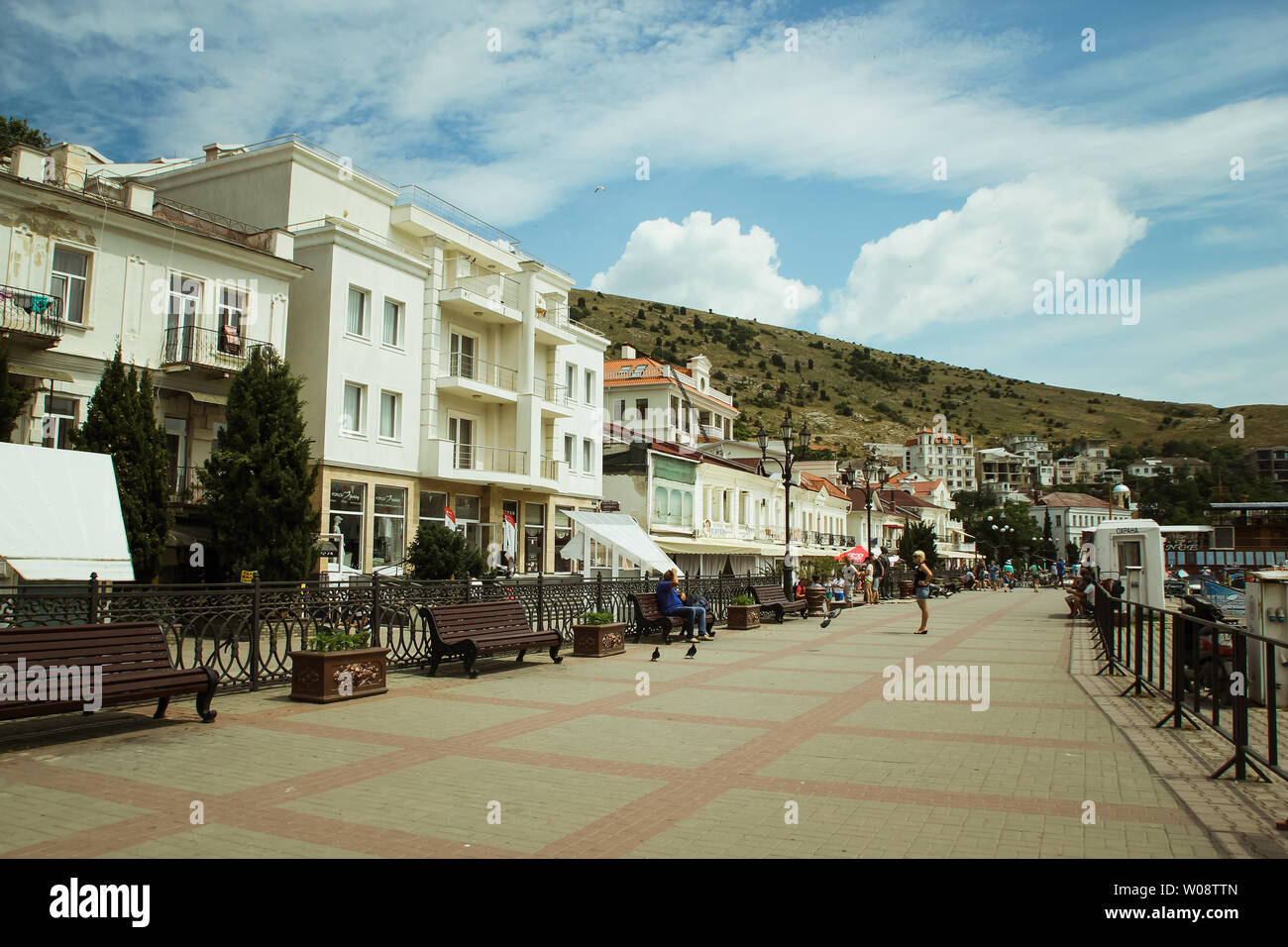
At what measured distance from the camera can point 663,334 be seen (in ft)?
477

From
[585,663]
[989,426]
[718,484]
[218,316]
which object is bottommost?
[585,663]

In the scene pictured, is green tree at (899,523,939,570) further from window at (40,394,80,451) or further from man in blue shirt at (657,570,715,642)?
window at (40,394,80,451)

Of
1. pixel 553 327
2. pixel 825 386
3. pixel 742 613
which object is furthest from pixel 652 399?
pixel 825 386

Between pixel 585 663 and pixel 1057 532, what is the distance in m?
158

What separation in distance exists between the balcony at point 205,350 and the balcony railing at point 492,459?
9.55 m

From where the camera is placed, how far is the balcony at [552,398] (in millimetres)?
36000

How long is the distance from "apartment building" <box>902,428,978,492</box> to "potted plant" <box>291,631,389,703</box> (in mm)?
158685

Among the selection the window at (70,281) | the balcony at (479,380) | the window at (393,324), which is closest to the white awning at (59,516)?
the window at (70,281)

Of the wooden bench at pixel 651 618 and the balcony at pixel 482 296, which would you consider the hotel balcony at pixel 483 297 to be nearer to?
the balcony at pixel 482 296

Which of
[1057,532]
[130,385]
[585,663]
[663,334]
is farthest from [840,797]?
[1057,532]

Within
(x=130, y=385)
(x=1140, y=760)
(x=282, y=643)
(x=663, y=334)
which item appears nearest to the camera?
(x=1140, y=760)

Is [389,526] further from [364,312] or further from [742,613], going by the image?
[742,613]
